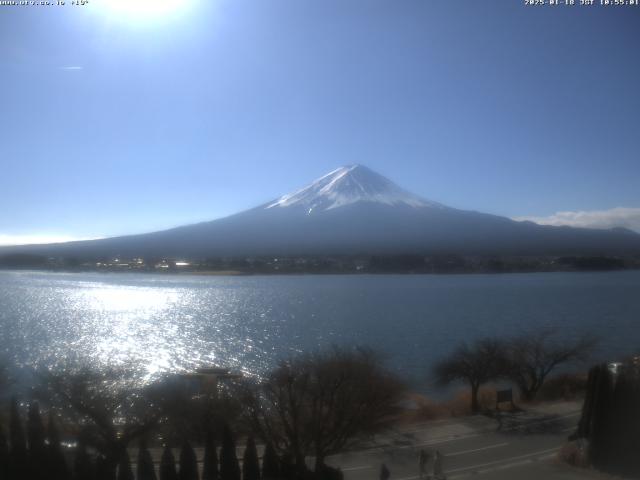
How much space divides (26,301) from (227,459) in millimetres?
5437

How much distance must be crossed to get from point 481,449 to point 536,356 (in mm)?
2497

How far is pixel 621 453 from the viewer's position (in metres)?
4.06

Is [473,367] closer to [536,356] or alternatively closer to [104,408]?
[536,356]

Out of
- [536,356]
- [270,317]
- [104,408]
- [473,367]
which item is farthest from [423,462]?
[270,317]

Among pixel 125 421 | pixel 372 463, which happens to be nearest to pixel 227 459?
pixel 125 421

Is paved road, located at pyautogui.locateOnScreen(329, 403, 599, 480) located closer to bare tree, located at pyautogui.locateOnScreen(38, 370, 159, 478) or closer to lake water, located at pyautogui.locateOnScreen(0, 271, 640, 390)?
lake water, located at pyautogui.locateOnScreen(0, 271, 640, 390)

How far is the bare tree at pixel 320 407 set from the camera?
4.25 m

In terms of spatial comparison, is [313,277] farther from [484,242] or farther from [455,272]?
[484,242]

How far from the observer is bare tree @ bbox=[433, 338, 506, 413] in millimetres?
6301

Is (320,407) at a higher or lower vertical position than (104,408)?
lower

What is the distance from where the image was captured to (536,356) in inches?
264

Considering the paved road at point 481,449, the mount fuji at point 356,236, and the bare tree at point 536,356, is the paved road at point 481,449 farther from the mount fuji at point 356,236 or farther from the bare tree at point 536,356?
the mount fuji at point 356,236

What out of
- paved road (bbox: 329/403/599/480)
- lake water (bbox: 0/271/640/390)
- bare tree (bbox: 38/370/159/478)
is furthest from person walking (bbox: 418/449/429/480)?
bare tree (bbox: 38/370/159/478)

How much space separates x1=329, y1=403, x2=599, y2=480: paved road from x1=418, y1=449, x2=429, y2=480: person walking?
0.15ft
